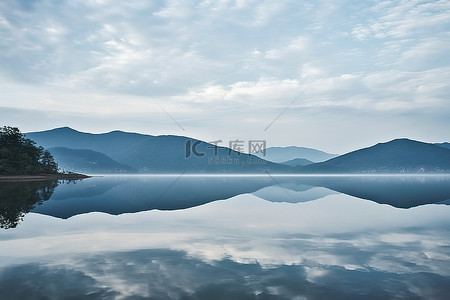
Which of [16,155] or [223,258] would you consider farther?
[16,155]

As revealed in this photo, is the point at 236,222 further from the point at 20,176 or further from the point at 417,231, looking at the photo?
the point at 20,176

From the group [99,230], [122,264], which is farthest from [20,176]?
[122,264]

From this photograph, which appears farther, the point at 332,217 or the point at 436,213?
the point at 436,213

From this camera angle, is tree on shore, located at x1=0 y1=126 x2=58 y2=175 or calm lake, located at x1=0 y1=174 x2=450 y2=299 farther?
tree on shore, located at x1=0 y1=126 x2=58 y2=175

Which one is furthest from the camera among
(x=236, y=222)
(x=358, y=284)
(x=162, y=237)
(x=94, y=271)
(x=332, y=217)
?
(x=332, y=217)

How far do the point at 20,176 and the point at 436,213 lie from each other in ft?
453

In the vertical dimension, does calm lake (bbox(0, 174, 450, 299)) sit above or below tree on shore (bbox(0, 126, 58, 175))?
below

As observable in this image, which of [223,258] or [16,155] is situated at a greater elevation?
[16,155]

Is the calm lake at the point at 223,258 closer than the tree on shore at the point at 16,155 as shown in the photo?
Yes

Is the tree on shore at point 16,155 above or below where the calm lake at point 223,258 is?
above

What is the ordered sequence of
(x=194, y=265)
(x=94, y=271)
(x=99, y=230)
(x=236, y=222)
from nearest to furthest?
(x=94, y=271)
(x=194, y=265)
(x=99, y=230)
(x=236, y=222)

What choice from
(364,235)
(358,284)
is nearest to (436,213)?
(364,235)

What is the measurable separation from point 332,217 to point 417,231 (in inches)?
315

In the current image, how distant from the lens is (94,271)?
1362cm
